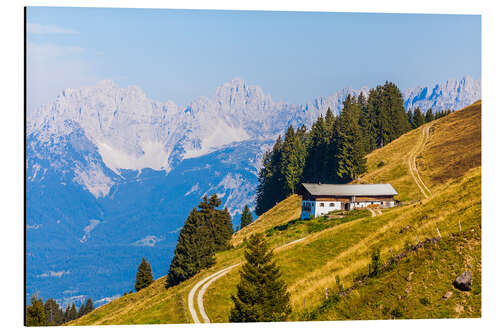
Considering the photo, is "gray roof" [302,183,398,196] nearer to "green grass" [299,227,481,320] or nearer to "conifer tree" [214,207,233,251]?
"conifer tree" [214,207,233,251]

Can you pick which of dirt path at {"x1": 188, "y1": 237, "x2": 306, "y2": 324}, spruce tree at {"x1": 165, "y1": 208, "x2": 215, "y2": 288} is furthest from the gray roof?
spruce tree at {"x1": 165, "y1": 208, "x2": 215, "y2": 288}

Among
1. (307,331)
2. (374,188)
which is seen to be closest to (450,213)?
(307,331)

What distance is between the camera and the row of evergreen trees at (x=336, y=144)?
92.9 metres

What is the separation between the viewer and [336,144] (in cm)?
9650

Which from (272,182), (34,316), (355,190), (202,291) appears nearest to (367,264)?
(202,291)

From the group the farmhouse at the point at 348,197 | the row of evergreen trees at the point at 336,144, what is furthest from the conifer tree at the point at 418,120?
the farmhouse at the point at 348,197

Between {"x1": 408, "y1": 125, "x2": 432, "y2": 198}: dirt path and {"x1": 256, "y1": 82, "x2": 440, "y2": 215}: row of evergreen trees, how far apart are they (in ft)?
26.8

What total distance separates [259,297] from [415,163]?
56908 mm

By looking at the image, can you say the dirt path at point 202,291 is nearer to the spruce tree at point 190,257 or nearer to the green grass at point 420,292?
the spruce tree at point 190,257

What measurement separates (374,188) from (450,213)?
2818 centimetres

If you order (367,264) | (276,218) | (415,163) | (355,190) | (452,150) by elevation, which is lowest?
(367,264)

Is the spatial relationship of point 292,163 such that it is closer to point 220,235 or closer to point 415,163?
point 415,163

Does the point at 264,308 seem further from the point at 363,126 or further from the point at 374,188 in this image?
the point at 363,126

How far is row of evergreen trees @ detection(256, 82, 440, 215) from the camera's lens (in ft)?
305
